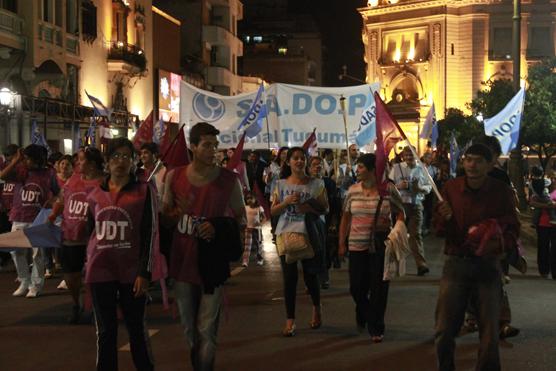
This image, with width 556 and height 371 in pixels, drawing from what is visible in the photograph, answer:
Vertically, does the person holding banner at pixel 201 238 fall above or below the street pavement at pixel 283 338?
above

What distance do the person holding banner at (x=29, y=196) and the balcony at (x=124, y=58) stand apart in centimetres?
2586

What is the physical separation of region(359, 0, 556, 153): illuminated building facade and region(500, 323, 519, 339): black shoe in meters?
65.5

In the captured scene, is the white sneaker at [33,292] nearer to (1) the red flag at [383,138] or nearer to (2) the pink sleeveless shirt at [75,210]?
(2) the pink sleeveless shirt at [75,210]

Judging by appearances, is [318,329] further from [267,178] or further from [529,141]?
[529,141]

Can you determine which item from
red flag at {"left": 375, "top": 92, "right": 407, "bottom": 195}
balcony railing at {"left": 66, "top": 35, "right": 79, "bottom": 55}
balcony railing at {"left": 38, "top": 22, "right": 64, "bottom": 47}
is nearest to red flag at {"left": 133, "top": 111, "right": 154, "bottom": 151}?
red flag at {"left": 375, "top": 92, "right": 407, "bottom": 195}

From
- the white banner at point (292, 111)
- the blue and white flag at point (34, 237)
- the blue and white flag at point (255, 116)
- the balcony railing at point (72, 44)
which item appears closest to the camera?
the blue and white flag at point (34, 237)

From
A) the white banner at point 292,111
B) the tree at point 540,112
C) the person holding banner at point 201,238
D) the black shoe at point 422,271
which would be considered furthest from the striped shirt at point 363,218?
the tree at point 540,112

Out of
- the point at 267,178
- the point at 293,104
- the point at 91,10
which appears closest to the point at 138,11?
the point at 91,10

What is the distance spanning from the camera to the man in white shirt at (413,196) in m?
12.8

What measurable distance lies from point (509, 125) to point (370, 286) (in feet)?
26.4

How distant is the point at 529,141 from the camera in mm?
40000

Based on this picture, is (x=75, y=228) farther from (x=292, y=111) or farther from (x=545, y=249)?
Result: (x=545, y=249)

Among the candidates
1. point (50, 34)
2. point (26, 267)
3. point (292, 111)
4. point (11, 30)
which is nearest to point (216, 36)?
point (50, 34)

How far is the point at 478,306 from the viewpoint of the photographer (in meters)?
5.72
